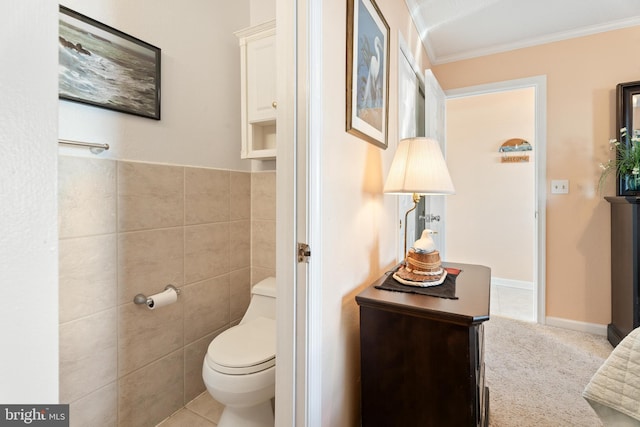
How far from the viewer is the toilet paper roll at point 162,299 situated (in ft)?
4.54

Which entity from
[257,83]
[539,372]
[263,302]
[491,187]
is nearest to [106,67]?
[257,83]

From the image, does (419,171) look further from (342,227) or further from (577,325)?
(577,325)

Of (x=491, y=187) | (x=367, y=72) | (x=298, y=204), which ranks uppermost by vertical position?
(x=367, y=72)

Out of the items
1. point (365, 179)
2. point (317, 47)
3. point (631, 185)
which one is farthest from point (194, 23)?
point (631, 185)

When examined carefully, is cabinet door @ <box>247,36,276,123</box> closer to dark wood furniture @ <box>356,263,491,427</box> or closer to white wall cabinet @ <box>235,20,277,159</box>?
white wall cabinet @ <box>235,20,277,159</box>

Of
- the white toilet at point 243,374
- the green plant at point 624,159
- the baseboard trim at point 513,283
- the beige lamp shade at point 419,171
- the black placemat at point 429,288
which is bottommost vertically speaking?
the baseboard trim at point 513,283

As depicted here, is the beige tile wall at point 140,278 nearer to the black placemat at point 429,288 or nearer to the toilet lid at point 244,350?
the toilet lid at point 244,350

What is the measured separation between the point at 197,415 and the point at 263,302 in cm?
65

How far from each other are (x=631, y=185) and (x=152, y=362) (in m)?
3.26

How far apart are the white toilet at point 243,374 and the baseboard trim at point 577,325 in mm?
2393

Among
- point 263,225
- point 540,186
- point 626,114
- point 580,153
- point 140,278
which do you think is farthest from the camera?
point 540,186

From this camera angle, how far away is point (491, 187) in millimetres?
3691

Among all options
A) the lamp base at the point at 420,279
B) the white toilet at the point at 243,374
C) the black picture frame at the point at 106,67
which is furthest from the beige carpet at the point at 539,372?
the black picture frame at the point at 106,67

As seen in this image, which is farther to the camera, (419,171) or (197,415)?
(197,415)
